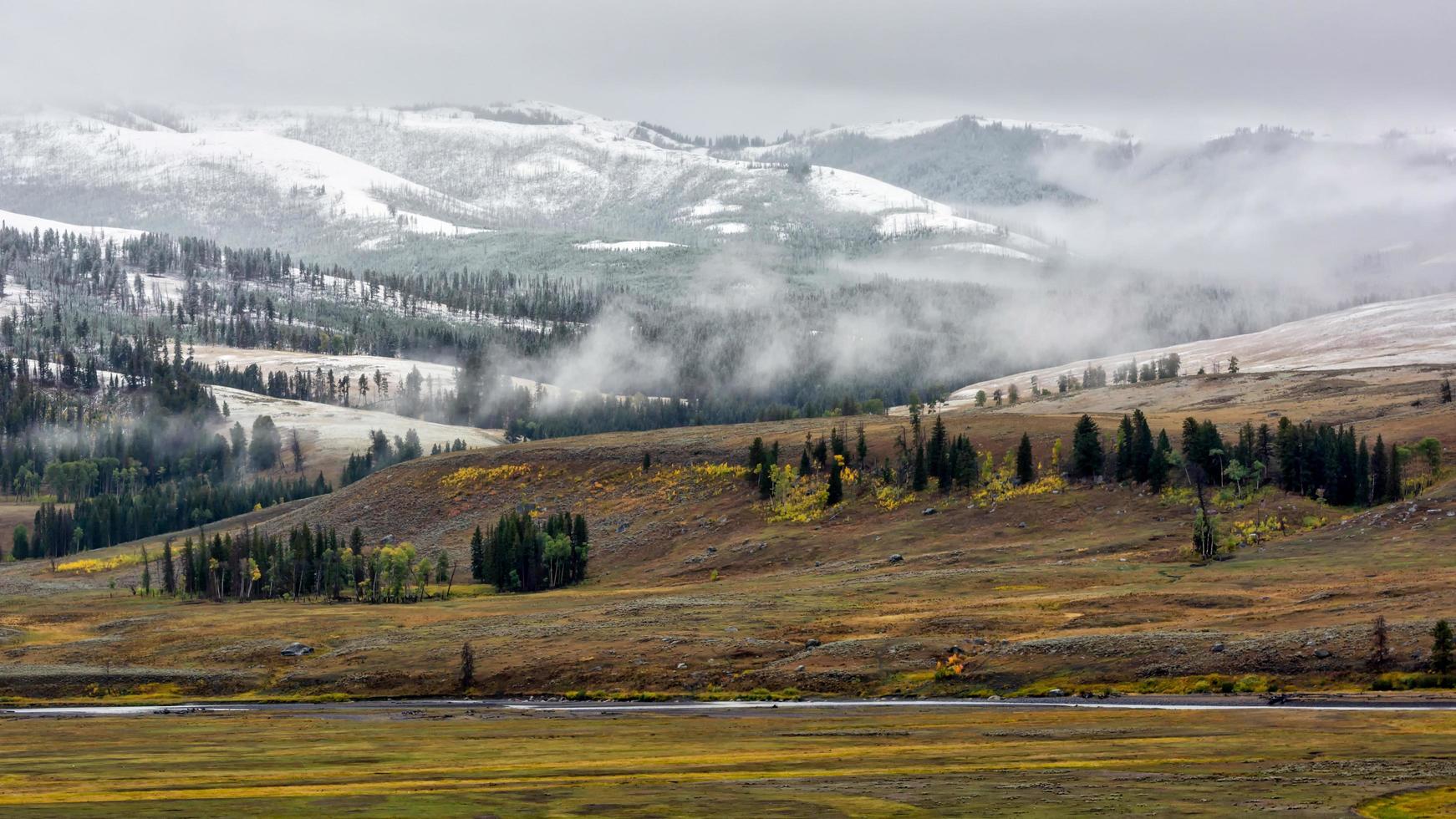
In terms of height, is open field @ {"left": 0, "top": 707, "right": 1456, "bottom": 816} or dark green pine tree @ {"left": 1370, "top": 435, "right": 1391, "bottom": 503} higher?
dark green pine tree @ {"left": 1370, "top": 435, "right": 1391, "bottom": 503}

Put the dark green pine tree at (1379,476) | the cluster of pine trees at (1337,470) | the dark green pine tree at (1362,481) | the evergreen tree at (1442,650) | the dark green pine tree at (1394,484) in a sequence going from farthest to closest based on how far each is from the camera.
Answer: the cluster of pine trees at (1337,470)
the dark green pine tree at (1379,476)
the dark green pine tree at (1362,481)
the dark green pine tree at (1394,484)
the evergreen tree at (1442,650)

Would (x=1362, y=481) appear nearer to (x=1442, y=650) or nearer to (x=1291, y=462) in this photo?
(x=1291, y=462)

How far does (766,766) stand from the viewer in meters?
78.1

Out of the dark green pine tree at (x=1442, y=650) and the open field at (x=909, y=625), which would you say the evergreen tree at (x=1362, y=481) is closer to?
the open field at (x=909, y=625)

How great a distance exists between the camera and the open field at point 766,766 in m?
63.8

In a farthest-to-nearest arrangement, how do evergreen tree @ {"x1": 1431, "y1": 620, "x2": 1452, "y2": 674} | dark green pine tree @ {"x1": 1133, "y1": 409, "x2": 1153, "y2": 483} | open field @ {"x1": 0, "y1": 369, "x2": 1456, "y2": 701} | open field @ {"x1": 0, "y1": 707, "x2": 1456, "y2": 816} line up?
dark green pine tree @ {"x1": 1133, "y1": 409, "x2": 1153, "y2": 483}
open field @ {"x1": 0, "y1": 369, "x2": 1456, "y2": 701}
evergreen tree @ {"x1": 1431, "y1": 620, "x2": 1452, "y2": 674}
open field @ {"x1": 0, "y1": 707, "x2": 1456, "y2": 816}

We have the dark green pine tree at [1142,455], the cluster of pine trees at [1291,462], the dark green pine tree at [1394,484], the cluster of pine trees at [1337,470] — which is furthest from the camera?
the dark green pine tree at [1142,455]

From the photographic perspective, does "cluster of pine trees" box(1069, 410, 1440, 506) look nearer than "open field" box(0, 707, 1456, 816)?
No

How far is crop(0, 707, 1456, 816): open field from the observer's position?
6378cm

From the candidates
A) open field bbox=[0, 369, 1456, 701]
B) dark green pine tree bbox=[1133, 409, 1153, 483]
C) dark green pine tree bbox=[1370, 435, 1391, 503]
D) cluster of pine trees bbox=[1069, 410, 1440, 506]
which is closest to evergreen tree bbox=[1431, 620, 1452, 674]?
open field bbox=[0, 369, 1456, 701]

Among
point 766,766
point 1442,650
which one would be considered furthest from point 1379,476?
point 766,766

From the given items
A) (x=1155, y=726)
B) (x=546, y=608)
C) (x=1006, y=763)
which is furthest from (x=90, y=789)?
(x=546, y=608)

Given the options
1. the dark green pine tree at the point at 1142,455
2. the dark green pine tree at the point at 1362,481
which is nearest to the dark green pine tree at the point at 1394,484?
the dark green pine tree at the point at 1362,481

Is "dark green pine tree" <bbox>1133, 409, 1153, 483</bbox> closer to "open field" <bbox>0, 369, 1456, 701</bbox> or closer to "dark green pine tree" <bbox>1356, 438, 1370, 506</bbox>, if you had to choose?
"open field" <bbox>0, 369, 1456, 701</bbox>
